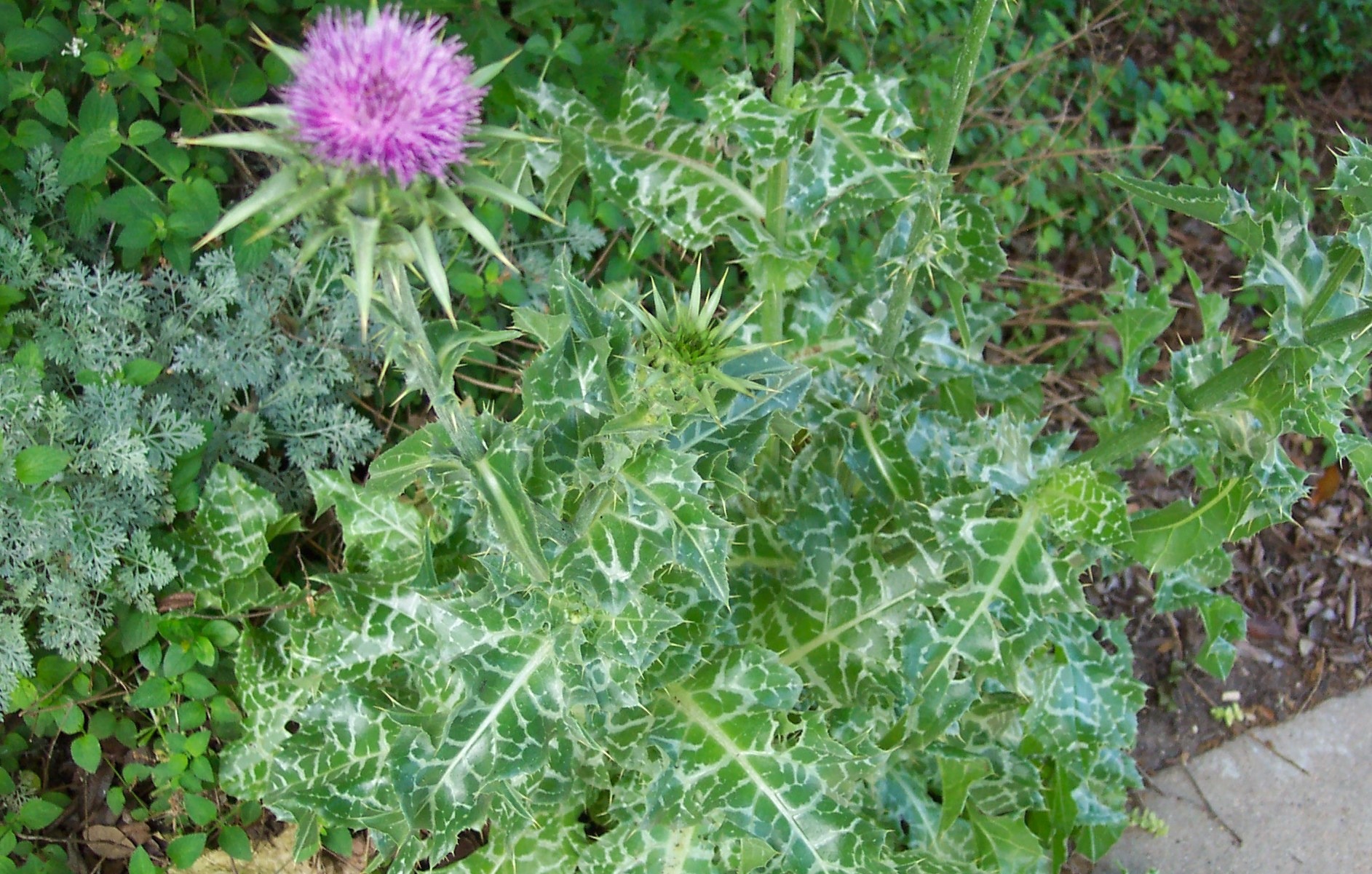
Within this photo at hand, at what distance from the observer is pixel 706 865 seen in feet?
9.35

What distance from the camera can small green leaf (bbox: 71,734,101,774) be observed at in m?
3.03

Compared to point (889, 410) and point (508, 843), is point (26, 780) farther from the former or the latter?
point (889, 410)

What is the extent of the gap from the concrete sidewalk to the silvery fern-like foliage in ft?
11.3

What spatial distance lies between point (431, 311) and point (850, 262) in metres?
1.84

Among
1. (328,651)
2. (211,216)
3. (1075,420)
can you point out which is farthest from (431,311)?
(1075,420)

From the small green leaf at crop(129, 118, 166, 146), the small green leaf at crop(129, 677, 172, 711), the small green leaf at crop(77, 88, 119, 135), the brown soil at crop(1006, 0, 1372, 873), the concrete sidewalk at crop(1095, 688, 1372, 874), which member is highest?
the small green leaf at crop(77, 88, 119, 135)

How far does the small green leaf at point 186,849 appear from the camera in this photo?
118 inches

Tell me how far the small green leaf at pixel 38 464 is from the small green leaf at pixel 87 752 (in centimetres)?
83

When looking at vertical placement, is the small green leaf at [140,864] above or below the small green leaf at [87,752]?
below

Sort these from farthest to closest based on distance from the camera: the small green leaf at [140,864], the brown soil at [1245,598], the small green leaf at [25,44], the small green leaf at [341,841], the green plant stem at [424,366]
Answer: the brown soil at [1245,598] → the small green leaf at [341,841] → the small green leaf at [25,44] → the small green leaf at [140,864] → the green plant stem at [424,366]

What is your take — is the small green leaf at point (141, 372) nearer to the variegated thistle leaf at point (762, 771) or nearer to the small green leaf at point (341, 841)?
the small green leaf at point (341, 841)

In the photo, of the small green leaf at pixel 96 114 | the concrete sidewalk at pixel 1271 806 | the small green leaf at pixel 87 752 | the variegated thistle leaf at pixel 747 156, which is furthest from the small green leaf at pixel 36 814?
the concrete sidewalk at pixel 1271 806

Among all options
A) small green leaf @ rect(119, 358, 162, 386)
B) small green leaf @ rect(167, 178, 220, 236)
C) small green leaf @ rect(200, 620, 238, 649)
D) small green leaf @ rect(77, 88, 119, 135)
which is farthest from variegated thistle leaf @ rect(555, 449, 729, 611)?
small green leaf @ rect(77, 88, 119, 135)

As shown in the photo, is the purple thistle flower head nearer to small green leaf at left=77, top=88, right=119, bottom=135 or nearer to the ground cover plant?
the ground cover plant
